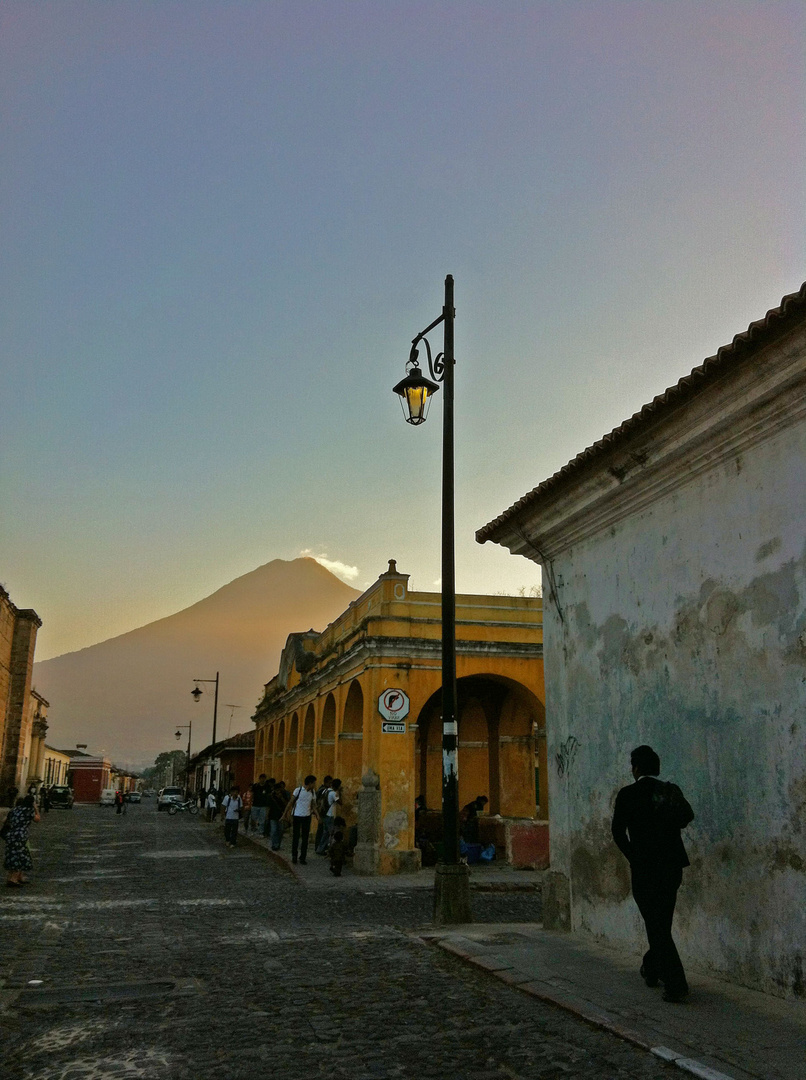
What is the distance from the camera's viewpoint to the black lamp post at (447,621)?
9461 millimetres

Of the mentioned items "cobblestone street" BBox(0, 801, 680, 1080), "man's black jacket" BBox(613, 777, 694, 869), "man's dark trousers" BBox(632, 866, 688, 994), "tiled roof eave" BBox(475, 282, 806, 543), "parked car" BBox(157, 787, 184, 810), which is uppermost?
"tiled roof eave" BBox(475, 282, 806, 543)

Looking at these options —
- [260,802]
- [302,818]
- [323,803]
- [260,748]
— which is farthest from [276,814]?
[260,748]

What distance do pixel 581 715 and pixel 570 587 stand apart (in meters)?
1.33

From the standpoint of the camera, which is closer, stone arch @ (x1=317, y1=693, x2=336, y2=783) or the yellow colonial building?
the yellow colonial building

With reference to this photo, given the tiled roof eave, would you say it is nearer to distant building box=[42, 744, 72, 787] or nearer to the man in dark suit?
the man in dark suit

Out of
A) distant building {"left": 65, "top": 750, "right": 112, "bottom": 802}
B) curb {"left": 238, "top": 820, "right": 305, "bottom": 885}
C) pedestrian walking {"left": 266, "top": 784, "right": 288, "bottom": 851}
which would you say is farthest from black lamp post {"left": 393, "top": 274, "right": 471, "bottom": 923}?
distant building {"left": 65, "top": 750, "right": 112, "bottom": 802}

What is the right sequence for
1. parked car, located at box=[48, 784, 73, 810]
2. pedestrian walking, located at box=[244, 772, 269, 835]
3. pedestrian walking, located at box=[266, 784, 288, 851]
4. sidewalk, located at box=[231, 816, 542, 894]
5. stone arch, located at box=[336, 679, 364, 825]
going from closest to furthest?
sidewalk, located at box=[231, 816, 542, 894], stone arch, located at box=[336, 679, 364, 825], pedestrian walking, located at box=[266, 784, 288, 851], pedestrian walking, located at box=[244, 772, 269, 835], parked car, located at box=[48, 784, 73, 810]

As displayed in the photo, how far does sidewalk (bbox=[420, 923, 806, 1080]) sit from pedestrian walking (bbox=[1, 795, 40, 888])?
26.9 feet

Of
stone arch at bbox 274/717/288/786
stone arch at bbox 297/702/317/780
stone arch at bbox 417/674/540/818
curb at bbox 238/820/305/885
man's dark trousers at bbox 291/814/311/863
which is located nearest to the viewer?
curb at bbox 238/820/305/885

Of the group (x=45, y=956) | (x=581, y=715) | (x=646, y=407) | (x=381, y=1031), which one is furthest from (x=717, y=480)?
(x=45, y=956)

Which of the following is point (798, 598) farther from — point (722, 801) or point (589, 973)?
point (589, 973)

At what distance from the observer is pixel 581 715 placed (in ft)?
28.9

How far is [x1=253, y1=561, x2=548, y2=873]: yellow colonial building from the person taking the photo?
17.2 m

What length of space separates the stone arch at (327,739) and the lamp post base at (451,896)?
13.0m
